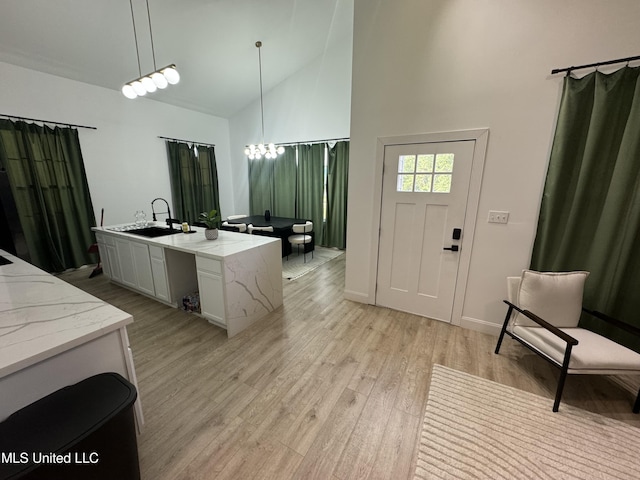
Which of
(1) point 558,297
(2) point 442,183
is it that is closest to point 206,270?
(2) point 442,183

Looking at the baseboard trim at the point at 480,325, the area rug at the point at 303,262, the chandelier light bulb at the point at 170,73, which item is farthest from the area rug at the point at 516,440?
the chandelier light bulb at the point at 170,73

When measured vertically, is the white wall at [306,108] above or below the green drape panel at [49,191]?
above

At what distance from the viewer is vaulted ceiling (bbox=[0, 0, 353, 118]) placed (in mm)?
3086

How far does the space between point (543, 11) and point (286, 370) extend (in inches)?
140

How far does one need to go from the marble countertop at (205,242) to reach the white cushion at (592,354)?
256 cm

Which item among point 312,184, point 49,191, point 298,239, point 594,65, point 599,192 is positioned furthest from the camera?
point 312,184

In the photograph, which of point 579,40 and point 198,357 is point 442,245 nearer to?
point 579,40

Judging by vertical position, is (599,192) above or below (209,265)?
above

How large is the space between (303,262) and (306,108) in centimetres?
351

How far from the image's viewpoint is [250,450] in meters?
1.50

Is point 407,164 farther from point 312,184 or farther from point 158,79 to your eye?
point 312,184

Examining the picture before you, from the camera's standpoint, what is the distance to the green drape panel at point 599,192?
1887 millimetres

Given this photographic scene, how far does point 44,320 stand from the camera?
1238 millimetres

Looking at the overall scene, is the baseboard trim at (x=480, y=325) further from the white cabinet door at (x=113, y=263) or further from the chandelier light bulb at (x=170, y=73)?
the white cabinet door at (x=113, y=263)
